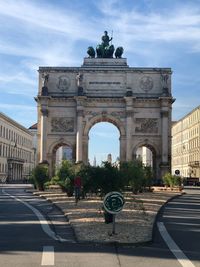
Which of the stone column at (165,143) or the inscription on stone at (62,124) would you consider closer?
the stone column at (165,143)

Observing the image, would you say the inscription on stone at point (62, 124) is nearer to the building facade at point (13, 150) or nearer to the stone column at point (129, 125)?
the stone column at point (129, 125)

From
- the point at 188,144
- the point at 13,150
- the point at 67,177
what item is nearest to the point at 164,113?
Answer: the point at 67,177

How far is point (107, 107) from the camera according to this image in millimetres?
60031

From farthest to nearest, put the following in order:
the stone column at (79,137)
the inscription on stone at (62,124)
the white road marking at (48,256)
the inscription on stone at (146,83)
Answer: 1. the inscription on stone at (62,124)
2. the inscription on stone at (146,83)
3. the stone column at (79,137)
4. the white road marking at (48,256)

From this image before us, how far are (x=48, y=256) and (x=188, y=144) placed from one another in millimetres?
100569

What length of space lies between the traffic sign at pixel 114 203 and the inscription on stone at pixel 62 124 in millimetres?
Answer: 47651

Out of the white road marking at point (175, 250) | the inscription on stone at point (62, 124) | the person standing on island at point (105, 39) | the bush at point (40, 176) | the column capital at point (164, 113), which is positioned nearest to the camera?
the white road marking at point (175, 250)

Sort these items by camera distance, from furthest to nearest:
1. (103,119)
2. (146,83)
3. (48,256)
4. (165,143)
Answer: (103,119) < (146,83) < (165,143) < (48,256)

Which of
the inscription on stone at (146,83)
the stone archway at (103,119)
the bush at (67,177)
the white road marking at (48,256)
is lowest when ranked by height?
the white road marking at (48,256)

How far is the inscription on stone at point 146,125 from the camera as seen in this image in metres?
60.2

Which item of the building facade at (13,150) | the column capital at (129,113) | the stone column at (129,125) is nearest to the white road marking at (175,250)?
the stone column at (129,125)

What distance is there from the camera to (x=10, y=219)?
18.1 meters

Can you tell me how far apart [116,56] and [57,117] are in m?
10.6

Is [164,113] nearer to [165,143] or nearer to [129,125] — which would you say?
[165,143]
